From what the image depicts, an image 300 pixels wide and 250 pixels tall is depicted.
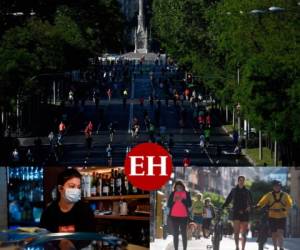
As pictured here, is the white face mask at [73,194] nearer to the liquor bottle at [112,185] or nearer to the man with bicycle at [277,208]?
the liquor bottle at [112,185]

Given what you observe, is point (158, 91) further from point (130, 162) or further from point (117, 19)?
point (130, 162)

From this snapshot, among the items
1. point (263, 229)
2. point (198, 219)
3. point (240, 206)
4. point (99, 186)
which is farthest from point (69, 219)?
point (263, 229)

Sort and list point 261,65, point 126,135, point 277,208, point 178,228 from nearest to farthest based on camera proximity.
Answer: point 277,208
point 178,228
point 261,65
point 126,135

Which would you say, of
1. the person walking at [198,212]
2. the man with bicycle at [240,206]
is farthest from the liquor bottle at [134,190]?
the man with bicycle at [240,206]

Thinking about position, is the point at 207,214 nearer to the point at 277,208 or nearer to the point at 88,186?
the point at 277,208

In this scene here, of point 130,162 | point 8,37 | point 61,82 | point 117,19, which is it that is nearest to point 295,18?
point 8,37
